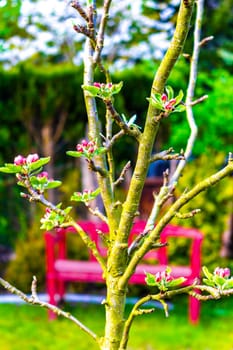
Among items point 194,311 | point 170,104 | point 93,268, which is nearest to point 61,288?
point 93,268

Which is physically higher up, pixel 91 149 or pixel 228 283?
pixel 91 149

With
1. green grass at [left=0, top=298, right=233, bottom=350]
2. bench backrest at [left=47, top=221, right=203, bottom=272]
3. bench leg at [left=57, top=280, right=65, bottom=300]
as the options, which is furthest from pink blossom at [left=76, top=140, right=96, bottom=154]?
bench leg at [left=57, top=280, right=65, bottom=300]

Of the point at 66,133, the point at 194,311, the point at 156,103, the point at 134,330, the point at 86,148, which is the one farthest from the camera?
the point at 66,133

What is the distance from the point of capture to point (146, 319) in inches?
189

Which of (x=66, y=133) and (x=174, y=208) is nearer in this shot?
(x=174, y=208)

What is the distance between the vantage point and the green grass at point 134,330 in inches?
164

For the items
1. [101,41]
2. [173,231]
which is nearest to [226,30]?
[173,231]

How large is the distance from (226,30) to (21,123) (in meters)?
4.16

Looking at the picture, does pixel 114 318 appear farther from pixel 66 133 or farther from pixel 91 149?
pixel 66 133

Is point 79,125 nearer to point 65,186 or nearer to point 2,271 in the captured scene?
point 65,186

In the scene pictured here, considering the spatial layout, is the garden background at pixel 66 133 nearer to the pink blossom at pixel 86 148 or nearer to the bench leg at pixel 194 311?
the bench leg at pixel 194 311

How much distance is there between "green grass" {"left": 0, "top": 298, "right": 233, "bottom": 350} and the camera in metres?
4.16

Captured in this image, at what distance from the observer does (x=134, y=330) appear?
4.52m

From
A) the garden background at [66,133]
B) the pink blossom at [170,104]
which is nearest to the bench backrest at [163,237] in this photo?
the garden background at [66,133]
